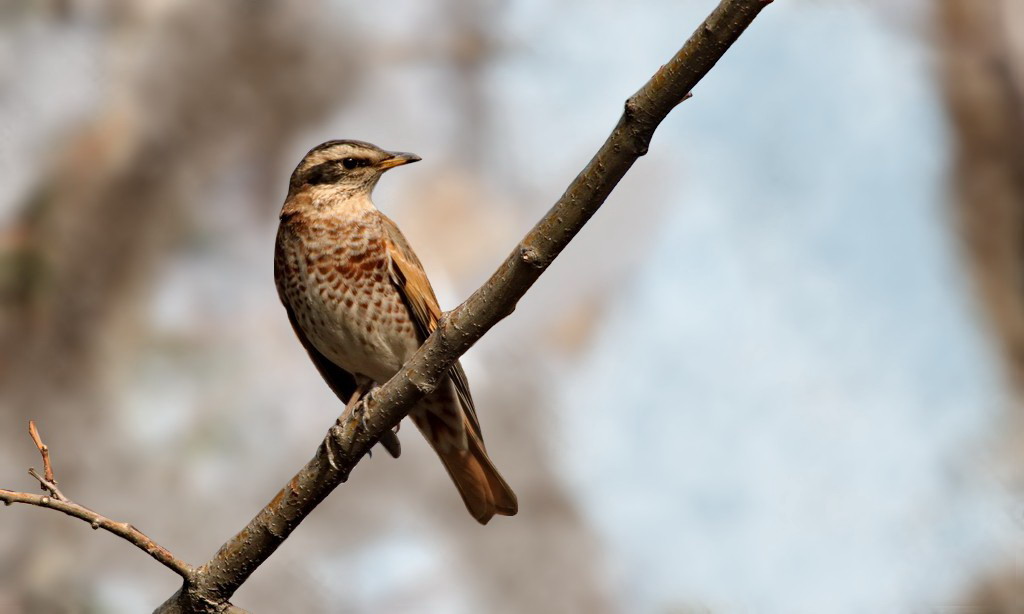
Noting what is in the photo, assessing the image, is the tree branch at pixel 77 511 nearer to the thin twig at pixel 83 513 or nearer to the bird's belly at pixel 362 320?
the thin twig at pixel 83 513

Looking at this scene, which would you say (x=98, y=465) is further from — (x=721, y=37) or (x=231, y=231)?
(x=721, y=37)

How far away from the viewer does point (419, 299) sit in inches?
161

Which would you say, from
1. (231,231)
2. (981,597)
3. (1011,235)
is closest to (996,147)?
(1011,235)

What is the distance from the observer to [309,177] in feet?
14.3

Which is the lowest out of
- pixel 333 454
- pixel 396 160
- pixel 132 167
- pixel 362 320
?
pixel 333 454

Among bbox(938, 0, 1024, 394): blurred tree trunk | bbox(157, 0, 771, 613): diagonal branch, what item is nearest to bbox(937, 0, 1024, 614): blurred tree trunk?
bbox(938, 0, 1024, 394): blurred tree trunk

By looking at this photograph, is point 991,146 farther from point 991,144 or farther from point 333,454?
point 333,454

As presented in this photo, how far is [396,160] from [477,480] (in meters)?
1.14

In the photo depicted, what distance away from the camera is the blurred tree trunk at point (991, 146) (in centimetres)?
790

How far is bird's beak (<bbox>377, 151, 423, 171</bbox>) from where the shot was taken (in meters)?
4.15

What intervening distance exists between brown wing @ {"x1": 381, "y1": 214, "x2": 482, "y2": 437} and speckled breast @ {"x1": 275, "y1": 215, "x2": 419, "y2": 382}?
29mm

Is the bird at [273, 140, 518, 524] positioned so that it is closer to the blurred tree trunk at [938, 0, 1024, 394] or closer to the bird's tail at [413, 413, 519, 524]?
the bird's tail at [413, 413, 519, 524]

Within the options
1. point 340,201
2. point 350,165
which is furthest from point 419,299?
point 350,165

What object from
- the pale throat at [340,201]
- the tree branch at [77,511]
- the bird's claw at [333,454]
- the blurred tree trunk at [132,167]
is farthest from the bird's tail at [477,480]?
the blurred tree trunk at [132,167]
